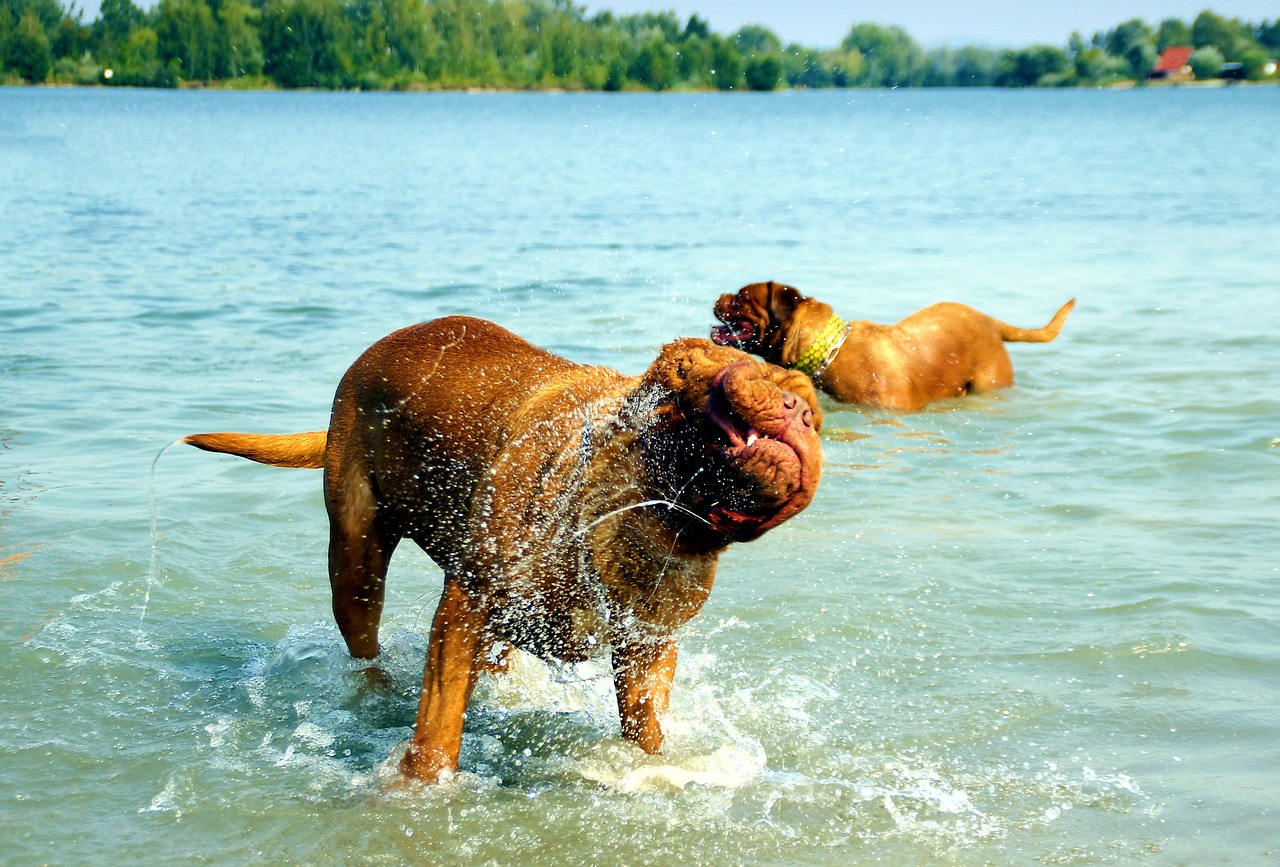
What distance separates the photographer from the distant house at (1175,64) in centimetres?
11888

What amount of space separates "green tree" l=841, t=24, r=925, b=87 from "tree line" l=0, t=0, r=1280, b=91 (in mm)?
9485

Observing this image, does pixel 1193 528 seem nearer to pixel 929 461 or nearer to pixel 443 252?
pixel 929 461

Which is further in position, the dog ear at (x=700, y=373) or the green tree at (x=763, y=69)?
the green tree at (x=763, y=69)

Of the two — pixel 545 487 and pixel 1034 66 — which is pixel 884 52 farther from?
pixel 1034 66

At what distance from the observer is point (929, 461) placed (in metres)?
7.15

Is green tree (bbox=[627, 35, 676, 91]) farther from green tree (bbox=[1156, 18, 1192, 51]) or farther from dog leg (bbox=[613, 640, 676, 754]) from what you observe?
dog leg (bbox=[613, 640, 676, 754])

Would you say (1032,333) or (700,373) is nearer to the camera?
(700,373)

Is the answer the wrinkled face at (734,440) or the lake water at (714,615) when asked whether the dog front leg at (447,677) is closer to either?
the lake water at (714,615)

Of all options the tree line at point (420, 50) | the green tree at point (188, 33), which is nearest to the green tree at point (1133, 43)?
the tree line at point (420, 50)

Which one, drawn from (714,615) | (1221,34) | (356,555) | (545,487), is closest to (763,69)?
(1221,34)

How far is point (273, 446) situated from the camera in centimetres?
414

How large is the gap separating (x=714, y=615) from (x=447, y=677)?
192 cm

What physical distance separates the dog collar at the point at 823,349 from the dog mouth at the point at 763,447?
5.04m

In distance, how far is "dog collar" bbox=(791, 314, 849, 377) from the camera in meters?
7.55
